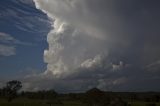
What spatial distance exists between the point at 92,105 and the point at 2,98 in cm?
9572

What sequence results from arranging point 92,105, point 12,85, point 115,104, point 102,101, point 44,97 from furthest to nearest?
point 44,97
point 12,85
point 92,105
point 102,101
point 115,104

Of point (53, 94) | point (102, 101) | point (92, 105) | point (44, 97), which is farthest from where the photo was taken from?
point (44, 97)

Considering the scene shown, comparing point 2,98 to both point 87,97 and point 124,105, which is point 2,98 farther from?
point 124,105

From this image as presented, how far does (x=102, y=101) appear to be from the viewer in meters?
95.4

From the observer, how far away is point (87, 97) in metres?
101

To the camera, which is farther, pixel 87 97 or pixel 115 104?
pixel 87 97

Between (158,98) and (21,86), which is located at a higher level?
(21,86)

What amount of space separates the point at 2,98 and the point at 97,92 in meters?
101

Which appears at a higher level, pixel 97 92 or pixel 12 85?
pixel 12 85

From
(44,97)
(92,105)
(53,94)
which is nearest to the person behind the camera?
(92,105)

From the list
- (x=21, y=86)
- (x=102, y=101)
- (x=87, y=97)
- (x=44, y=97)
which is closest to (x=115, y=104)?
(x=102, y=101)

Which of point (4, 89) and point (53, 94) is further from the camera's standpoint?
point (53, 94)

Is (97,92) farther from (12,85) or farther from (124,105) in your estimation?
(12,85)

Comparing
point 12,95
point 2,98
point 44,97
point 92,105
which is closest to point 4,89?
point 12,95
